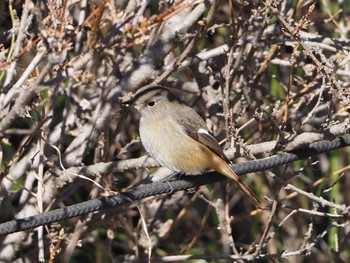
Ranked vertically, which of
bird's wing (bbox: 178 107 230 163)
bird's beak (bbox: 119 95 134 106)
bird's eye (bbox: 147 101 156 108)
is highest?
bird's beak (bbox: 119 95 134 106)

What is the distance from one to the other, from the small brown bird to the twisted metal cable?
12 centimetres

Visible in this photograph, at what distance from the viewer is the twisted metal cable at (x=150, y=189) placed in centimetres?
303

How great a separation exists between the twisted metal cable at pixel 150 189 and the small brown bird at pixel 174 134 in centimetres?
12

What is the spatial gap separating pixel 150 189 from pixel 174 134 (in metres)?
1.23

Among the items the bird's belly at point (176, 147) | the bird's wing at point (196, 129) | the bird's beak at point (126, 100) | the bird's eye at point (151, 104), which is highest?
the bird's beak at point (126, 100)

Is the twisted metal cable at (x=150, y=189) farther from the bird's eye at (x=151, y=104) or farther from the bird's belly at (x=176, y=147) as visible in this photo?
the bird's eye at (x=151, y=104)

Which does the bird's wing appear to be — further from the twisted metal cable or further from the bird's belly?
the twisted metal cable

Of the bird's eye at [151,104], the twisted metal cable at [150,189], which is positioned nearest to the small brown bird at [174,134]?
the bird's eye at [151,104]

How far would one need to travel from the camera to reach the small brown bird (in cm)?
446

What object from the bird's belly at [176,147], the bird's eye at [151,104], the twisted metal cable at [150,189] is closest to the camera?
the twisted metal cable at [150,189]

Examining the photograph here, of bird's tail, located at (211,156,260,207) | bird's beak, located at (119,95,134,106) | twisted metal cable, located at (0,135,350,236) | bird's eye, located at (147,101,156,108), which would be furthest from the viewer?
bird's eye, located at (147,101,156,108)

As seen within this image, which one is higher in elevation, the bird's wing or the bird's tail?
the bird's wing

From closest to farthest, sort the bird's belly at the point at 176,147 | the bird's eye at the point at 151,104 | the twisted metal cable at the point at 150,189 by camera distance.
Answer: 1. the twisted metal cable at the point at 150,189
2. the bird's belly at the point at 176,147
3. the bird's eye at the point at 151,104

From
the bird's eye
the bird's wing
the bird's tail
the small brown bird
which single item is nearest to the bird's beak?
the small brown bird
